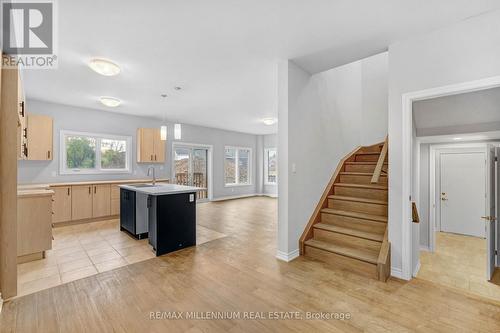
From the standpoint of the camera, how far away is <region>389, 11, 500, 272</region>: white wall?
7.05 feet

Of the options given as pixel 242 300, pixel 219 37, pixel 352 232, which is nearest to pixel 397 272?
pixel 352 232

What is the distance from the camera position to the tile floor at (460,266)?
2.88 m

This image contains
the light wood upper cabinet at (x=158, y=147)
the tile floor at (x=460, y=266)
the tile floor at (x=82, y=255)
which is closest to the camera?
the tile floor at (x=82, y=255)

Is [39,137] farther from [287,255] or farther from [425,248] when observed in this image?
[425,248]

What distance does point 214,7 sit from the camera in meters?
2.06

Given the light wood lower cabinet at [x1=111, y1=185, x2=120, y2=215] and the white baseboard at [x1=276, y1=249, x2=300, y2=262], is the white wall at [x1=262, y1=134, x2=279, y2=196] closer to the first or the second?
the light wood lower cabinet at [x1=111, y1=185, x2=120, y2=215]

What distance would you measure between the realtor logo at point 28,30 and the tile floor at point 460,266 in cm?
524

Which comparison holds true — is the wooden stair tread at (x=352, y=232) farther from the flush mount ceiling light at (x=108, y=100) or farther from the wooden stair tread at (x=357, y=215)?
the flush mount ceiling light at (x=108, y=100)

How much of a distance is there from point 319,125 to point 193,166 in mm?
5267

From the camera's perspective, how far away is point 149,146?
640 cm

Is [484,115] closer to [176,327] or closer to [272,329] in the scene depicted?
[272,329]

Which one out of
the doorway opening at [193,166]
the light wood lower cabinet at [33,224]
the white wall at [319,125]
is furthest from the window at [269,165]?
the light wood lower cabinet at [33,224]

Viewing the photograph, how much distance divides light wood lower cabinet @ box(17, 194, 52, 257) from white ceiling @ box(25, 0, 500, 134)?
1962 millimetres

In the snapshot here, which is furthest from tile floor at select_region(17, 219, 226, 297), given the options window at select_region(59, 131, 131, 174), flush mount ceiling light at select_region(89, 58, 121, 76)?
flush mount ceiling light at select_region(89, 58, 121, 76)
